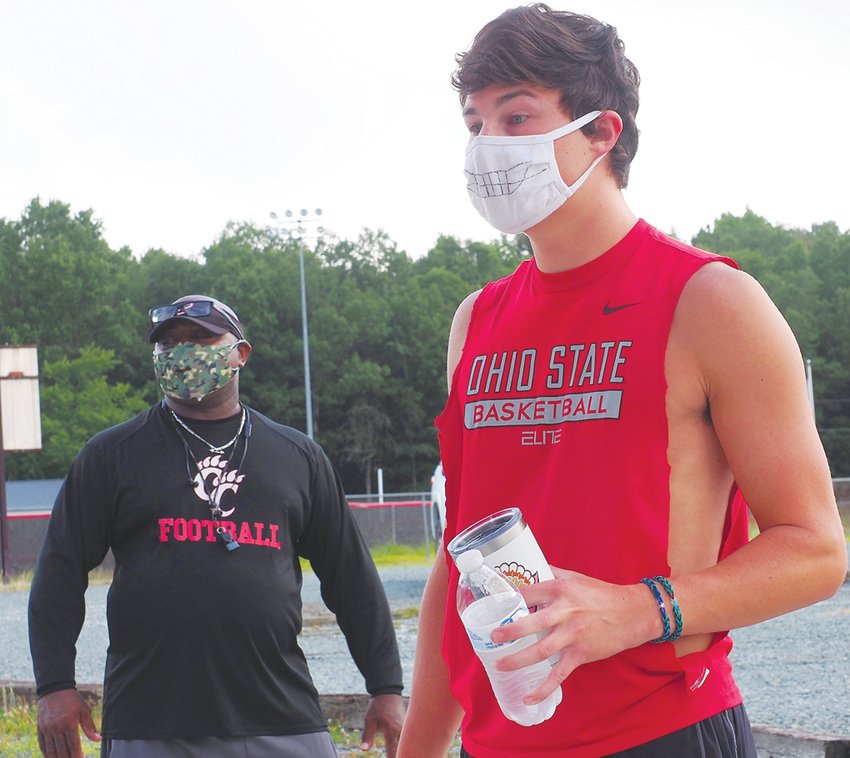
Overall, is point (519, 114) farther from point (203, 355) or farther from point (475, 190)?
point (203, 355)

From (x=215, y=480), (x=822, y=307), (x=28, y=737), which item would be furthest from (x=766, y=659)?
(x=822, y=307)

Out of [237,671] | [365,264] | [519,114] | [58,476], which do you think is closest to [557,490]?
[519,114]

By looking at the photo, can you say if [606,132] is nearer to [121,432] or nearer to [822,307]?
[121,432]

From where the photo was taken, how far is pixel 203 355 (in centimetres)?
549

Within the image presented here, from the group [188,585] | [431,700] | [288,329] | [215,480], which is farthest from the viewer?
[288,329]

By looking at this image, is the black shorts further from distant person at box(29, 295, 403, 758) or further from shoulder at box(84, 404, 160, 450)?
shoulder at box(84, 404, 160, 450)

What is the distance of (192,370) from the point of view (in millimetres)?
5441

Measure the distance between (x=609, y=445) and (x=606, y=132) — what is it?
709 mm

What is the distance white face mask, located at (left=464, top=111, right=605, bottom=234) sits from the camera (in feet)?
8.39

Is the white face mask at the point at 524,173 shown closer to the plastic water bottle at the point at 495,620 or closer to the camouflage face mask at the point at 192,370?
the plastic water bottle at the point at 495,620

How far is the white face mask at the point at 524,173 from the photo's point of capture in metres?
2.56

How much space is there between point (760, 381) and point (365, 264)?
95640mm

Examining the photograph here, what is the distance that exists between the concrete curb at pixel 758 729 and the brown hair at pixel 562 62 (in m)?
3.07

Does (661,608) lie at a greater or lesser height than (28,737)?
greater
